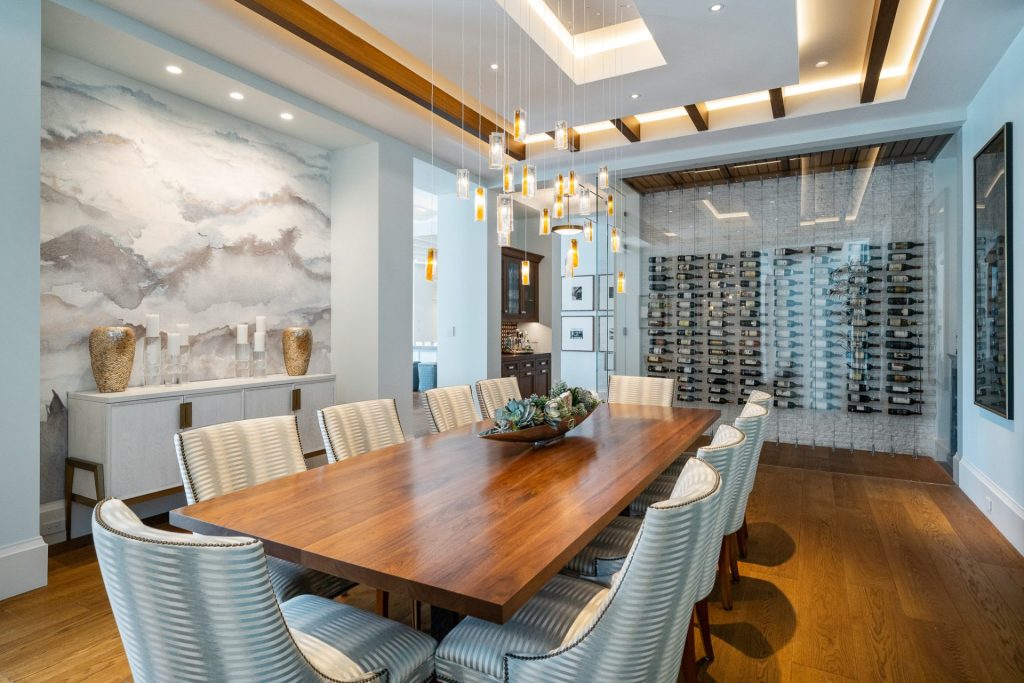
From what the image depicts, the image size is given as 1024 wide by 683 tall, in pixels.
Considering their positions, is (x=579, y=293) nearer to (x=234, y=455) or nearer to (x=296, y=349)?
(x=296, y=349)

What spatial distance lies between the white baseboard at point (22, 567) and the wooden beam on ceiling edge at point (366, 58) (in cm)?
282

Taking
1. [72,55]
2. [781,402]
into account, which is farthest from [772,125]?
[72,55]

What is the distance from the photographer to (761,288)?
524 centimetres

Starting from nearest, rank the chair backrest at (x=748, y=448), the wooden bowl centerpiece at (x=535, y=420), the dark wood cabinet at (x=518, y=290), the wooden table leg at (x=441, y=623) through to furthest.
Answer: the wooden table leg at (x=441, y=623)
the chair backrest at (x=748, y=448)
the wooden bowl centerpiece at (x=535, y=420)
the dark wood cabinet at (x=518, y=290)

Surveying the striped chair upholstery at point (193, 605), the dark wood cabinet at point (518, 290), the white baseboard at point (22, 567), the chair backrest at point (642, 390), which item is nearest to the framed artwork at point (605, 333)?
the chair backrest at point (642, 390)

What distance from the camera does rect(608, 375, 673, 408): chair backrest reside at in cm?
411

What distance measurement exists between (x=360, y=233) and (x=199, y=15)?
6.45ft

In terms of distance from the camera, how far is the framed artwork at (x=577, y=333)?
232 inches

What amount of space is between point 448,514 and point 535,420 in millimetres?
905

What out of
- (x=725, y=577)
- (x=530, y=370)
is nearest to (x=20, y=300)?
(x=725, y=577)

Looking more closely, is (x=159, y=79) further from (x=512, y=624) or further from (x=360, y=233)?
(x=512, y=624)

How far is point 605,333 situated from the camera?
228 inches

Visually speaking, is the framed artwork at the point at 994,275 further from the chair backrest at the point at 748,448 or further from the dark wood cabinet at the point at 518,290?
the dark wood cabinet at the point at 518,290

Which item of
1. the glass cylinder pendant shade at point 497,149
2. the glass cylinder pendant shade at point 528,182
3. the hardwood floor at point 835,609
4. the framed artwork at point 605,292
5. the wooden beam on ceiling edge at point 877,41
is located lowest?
the hardwood floor at point 835,609
